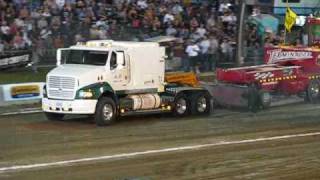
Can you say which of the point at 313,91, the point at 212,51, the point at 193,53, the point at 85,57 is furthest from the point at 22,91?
the point at 212,51

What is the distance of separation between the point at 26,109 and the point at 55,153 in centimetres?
859

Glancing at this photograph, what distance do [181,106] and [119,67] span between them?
104 inches

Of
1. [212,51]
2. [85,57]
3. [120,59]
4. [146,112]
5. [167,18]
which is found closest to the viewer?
[120,59]

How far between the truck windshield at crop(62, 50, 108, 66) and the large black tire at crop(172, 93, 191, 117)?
9.19 ft

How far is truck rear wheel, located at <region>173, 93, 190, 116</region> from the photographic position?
2078 centimetres

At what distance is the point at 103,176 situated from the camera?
1164 centimetres

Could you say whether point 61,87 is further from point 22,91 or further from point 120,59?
point 22,91

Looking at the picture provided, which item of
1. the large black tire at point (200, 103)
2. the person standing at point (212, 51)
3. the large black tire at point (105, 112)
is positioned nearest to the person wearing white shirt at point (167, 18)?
the person standing at point (212, 51)

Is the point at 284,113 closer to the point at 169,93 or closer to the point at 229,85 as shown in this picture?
the point at 229,85

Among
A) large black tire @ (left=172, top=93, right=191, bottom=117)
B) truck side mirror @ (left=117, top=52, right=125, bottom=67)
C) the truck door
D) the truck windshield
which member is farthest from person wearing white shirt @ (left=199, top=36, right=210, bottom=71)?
the truck windshield

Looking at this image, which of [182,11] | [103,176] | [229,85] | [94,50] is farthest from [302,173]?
[182,11]

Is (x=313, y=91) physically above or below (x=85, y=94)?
below

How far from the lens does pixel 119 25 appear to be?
97.9ft

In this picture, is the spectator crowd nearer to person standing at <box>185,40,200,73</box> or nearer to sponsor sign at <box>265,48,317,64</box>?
person standing at <box>185,40,200,73</box>
